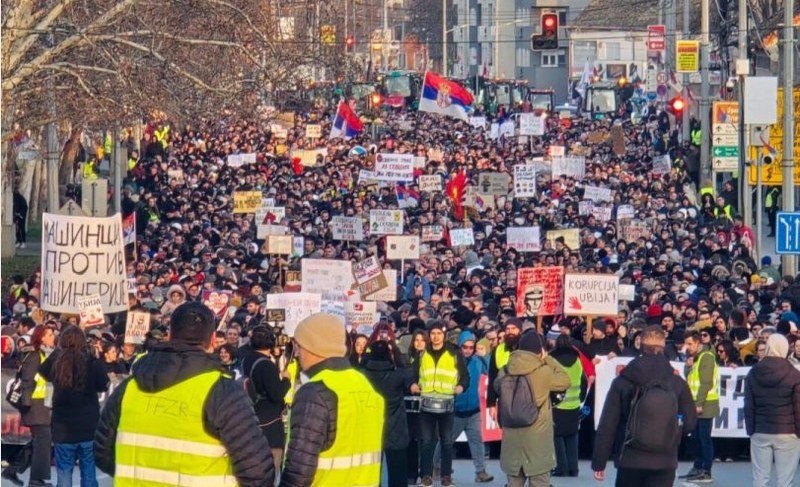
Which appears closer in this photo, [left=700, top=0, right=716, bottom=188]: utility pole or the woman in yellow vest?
the woman in yellow vest

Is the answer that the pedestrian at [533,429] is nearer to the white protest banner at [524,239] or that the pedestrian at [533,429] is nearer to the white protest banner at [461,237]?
the white protest banner at [524,239]

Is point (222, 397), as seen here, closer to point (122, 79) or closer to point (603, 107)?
point (122, 79)

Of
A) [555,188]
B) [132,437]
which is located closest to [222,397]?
[132,437]

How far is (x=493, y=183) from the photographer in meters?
38.7

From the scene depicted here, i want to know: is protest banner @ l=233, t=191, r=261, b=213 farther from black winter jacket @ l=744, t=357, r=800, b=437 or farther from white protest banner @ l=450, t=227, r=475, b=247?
black winter jacket @ l=744, t=357, r=800, b=437

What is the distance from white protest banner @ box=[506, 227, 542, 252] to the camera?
29.6m

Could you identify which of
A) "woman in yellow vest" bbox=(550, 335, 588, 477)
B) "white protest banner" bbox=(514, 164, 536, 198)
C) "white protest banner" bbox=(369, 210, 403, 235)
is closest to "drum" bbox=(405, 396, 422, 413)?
"woman in yellow vest" bbox=(550, 335, 588, 477)

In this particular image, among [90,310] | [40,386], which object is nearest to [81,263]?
[90,310]

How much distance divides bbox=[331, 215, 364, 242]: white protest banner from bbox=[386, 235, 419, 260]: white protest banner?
343 cm

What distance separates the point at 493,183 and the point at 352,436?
1255 inches

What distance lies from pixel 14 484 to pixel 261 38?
26.6 feet

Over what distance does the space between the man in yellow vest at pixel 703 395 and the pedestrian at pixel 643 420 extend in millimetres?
4564

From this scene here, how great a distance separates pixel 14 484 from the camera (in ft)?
47.7

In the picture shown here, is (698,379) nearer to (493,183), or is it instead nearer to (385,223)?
(385,223)
